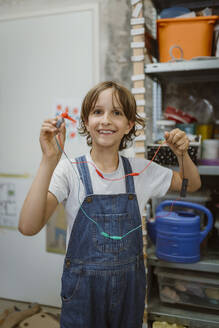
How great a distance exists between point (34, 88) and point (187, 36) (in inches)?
47.5

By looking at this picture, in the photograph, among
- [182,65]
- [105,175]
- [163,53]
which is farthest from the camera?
[163,53]

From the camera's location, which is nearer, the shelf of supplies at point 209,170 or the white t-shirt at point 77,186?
the white t-shirt at point 77,186

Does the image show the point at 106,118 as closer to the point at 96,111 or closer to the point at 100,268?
the point at 96,111

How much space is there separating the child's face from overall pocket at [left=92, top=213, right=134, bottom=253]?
0.87ft

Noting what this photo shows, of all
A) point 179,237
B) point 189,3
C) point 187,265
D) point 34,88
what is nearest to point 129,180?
point 179,237

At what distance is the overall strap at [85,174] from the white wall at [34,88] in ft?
3.35

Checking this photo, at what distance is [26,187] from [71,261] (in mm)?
1309

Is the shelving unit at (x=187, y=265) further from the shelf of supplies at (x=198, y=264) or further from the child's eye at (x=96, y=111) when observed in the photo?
the child's eye at (x=96, y=111)

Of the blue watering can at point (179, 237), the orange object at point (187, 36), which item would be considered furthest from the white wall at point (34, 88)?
the blue watering can at point (179, 237)

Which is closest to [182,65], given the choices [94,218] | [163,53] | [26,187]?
[163,53]

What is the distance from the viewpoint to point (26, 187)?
2.31m

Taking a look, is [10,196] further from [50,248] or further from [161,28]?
[161,28]

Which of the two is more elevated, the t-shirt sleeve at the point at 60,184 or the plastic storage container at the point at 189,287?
the t-shirt sleeve at the point at 60,184

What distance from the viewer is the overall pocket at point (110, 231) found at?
43.2 inches
